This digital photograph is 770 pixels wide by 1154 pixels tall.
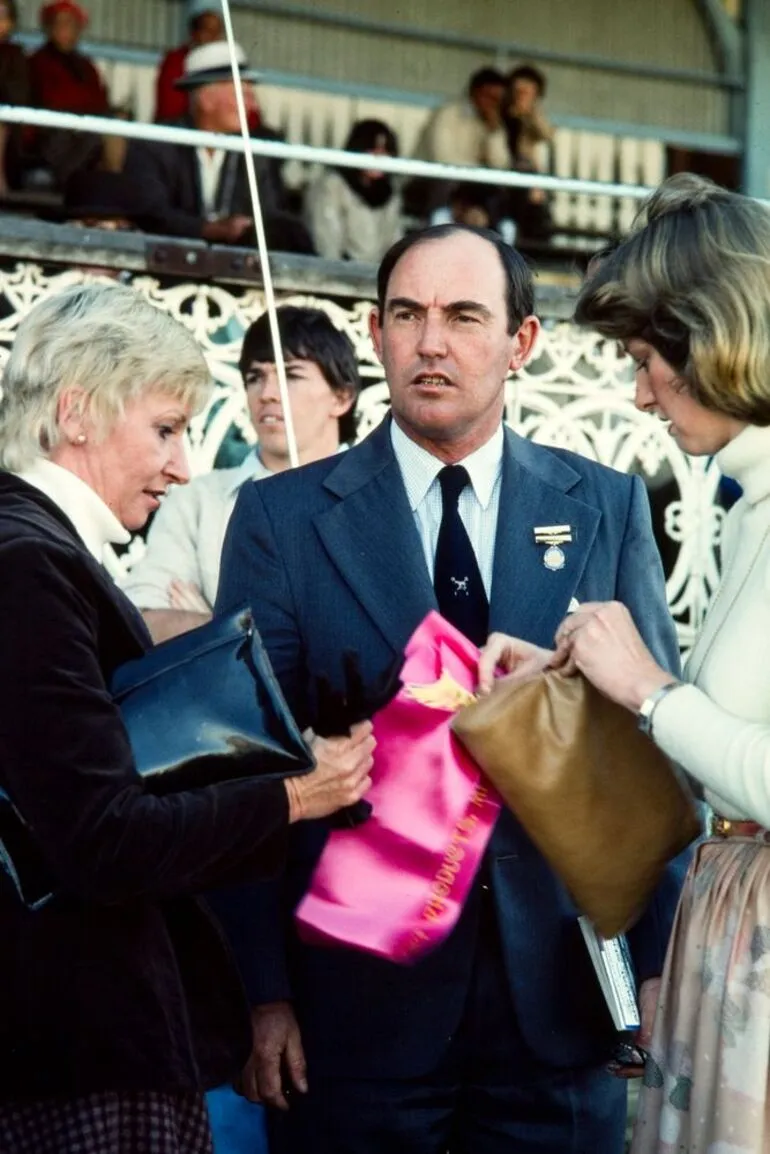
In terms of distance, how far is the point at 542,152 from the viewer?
12.3 metres

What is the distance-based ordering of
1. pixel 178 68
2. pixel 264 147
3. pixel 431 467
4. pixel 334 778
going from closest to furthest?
pixel 334 778 → pixel 431 467 → pixel 264 147 → pixel 178 68

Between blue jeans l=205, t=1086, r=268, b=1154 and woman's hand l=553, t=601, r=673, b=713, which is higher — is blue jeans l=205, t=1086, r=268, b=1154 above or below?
below

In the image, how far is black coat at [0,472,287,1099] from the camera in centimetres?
268

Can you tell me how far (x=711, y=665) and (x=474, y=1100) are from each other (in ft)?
3.01

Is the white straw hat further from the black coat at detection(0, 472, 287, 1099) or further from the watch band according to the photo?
the watch band

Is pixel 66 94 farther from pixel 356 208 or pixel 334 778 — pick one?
pixel 334 778

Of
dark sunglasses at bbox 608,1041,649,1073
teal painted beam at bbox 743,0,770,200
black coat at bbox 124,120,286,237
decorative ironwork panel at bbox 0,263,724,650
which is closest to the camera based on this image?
dark sunglasses at bbox 608,1041,649,1073

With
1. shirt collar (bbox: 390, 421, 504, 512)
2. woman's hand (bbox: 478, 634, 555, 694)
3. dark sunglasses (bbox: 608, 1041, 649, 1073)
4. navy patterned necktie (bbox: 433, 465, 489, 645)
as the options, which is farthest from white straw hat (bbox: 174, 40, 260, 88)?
dark sunglasses (bbox: 608, 1041, 649, 1073)

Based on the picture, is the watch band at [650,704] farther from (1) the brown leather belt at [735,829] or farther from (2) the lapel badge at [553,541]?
(2) the lapel badge at [553,541]

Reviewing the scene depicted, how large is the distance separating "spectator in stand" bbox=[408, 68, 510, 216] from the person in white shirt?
20.4 ft

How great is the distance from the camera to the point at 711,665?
2984 mm

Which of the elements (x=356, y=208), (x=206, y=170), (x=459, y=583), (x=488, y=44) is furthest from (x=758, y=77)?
(x=459, y=583)

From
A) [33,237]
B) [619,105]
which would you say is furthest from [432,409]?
[619,105]

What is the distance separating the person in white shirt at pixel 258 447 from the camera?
5.11 metres
